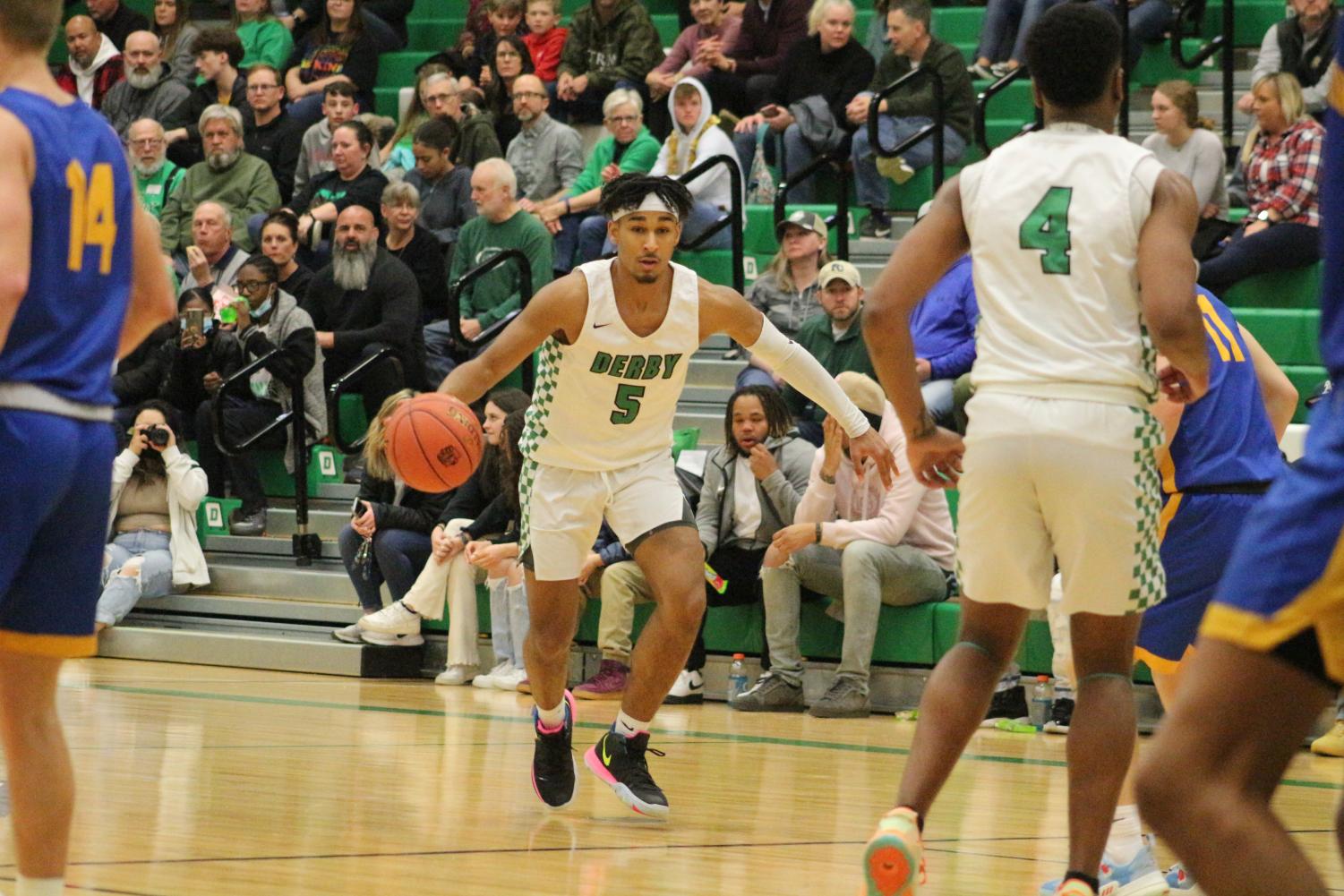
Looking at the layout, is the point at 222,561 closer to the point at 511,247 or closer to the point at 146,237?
the point at 511,247

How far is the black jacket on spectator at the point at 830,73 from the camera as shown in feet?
36.7

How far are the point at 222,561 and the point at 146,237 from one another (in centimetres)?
754

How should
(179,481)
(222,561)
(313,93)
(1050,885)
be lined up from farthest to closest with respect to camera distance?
(313,93)
(222,561)
(179,481)
(1050,885)

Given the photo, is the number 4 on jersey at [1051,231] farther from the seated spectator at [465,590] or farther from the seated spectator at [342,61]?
the seated spectator at [342,61]

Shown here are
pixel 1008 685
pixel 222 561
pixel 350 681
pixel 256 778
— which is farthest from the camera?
pixel 222 561

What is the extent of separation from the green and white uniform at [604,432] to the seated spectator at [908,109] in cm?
541

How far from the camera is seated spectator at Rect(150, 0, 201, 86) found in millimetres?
14008

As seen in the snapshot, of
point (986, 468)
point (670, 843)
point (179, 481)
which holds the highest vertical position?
point (986, 468)

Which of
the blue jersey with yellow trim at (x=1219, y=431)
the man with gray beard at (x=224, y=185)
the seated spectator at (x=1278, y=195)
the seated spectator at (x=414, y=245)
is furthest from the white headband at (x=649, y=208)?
the man with gray beard at (x=224, y=185)

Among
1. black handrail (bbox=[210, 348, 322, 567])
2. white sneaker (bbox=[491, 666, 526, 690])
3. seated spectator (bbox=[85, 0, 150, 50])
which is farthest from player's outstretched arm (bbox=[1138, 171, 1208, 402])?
seated spectator (bbox=[85, 0, 150, 50])

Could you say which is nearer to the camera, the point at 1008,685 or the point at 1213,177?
the point at 1008,685

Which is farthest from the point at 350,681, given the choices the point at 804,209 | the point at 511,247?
the point at 804,209

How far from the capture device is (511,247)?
10.5 m

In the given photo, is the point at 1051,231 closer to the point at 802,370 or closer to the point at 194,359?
the point at 802,370
